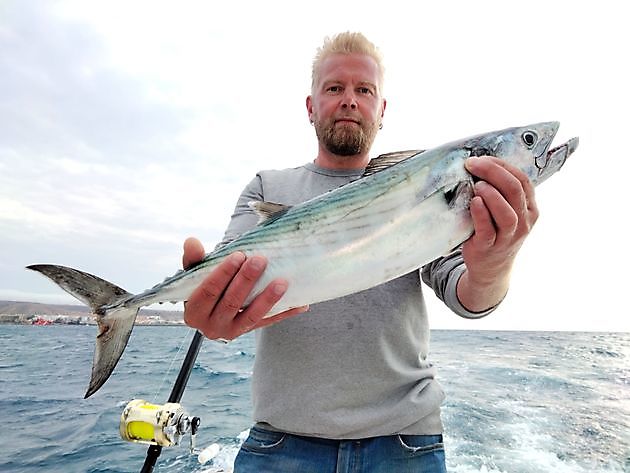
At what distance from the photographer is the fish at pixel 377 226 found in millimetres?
1853

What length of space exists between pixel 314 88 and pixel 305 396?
1.92m

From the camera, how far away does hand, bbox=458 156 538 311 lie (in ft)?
5.58

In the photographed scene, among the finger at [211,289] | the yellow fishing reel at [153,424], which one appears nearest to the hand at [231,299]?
the finger at [211,289]

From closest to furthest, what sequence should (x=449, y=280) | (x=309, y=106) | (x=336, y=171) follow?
(x=449, y=280) < (x=336, y=171) < (x=309, y=106)

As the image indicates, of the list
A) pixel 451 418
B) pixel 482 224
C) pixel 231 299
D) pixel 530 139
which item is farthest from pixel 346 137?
pixel 451 418

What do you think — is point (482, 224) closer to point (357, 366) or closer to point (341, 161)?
point (357, 366)

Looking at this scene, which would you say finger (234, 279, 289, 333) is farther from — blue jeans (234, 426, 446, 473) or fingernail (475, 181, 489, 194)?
fingernail (475, 181, 489, 194)

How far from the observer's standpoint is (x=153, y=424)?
394 centimetres

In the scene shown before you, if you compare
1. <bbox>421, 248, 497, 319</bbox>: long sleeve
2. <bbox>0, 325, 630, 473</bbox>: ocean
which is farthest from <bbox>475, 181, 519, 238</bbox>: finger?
<bbox>0, 325, 630, 473</bbox>: ocean

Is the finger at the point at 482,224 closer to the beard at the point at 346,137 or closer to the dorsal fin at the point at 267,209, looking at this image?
the dorsal fin at the point at 267,209

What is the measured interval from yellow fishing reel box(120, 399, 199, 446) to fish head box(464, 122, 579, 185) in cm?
355

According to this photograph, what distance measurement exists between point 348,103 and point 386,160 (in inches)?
26.2

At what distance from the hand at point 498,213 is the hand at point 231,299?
32.6 inches

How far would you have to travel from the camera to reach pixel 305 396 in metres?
2.14
